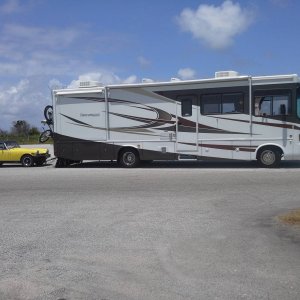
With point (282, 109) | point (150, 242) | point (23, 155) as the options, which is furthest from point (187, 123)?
point (150, 242)

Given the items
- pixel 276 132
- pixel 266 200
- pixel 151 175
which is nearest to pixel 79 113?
pixel 151 175

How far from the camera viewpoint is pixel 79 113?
2078 cm

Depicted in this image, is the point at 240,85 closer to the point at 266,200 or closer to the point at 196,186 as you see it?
the point at 196,186

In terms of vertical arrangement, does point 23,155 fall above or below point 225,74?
below

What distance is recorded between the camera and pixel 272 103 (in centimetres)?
1814

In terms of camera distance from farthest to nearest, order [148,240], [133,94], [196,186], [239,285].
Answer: [133,94] → [196,186] → [148,240] → [239,285]

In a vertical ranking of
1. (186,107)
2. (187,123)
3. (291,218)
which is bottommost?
(291,218)

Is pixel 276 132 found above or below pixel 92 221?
above

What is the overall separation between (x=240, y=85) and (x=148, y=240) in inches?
476

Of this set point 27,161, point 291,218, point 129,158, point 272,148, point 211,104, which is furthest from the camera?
point 27,161

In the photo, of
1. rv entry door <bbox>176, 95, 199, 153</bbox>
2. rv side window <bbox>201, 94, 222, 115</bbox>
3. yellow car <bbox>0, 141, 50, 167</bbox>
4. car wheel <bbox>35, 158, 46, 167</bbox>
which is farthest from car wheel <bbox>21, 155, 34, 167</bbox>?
rv side window <bbox>201, 94, 222, 115</bbox>

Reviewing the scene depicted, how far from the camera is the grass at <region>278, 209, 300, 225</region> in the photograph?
8.36 m

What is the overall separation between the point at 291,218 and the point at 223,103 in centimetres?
1057

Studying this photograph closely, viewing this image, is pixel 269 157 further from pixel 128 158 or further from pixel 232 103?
pixel 128 158
